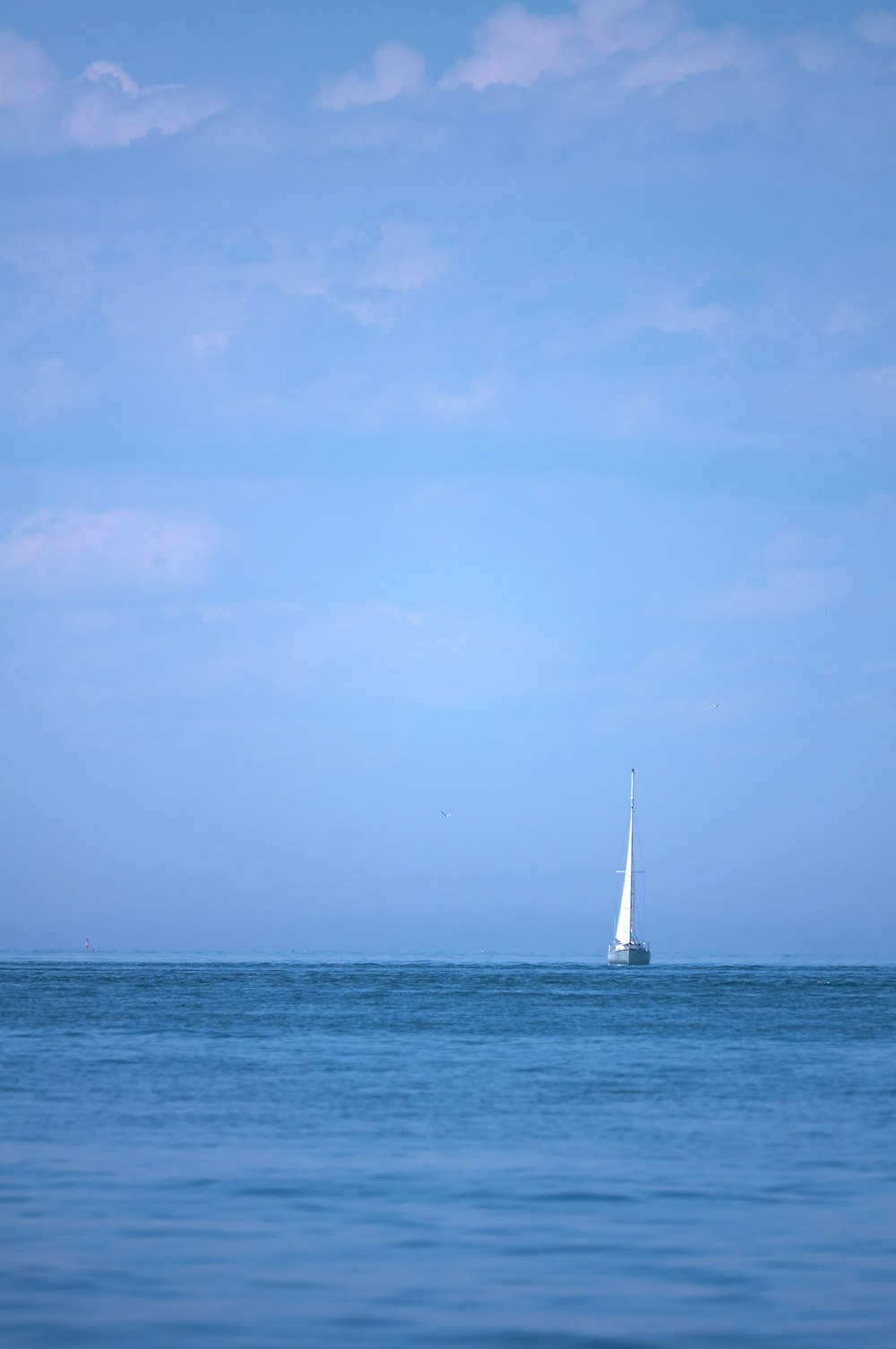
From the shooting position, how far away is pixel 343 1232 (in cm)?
1817

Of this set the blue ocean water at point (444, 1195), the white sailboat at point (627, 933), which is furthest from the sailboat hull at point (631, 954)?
the blue ocean water at point (444, 1195)

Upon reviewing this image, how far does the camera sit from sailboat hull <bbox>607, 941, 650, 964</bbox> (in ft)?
434

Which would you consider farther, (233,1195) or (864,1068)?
(864,1068)

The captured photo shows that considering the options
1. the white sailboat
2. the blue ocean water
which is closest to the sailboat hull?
the white sailboat

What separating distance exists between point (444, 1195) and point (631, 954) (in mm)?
114479

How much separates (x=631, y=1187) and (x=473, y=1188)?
Result: 7.35ft

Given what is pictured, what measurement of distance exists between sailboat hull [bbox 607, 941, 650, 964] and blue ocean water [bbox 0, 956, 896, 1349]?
87.8 metres

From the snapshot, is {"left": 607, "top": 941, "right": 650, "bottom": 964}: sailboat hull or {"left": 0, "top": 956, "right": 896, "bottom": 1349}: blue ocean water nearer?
{"left": 0, "top": 956, "right": 896, "bottom": 1349}: blue ocean water

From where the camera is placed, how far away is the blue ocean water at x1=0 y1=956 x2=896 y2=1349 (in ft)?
47.8

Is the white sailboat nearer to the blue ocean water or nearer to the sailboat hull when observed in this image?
the sailboat hull

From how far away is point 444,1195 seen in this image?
20.6m

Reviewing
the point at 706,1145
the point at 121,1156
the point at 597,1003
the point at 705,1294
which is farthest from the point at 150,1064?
the point at 597,1003

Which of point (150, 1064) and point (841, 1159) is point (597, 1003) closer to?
point (150, 1064)

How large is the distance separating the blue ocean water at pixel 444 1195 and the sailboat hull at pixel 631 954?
87826 mm
